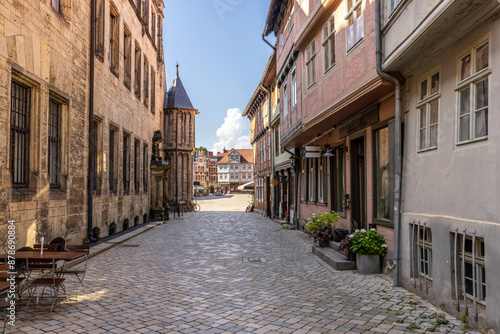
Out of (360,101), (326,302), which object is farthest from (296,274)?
(360,101)

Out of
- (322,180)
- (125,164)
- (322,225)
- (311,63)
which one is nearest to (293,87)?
(311,63)

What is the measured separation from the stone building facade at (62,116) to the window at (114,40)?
0.04 metres

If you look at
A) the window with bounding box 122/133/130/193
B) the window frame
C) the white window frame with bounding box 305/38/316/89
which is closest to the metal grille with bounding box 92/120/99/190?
the window with bounding box 122/133/130/193

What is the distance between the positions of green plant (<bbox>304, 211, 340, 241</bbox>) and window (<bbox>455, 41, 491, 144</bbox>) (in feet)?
18.1

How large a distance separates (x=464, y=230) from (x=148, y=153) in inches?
788

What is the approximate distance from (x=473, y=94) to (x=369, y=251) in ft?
13.0

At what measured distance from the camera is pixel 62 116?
428 inches

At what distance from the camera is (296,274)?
833 cm

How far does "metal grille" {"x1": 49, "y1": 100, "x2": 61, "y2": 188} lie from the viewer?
10.4m

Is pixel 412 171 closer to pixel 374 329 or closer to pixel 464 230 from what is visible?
pixel 464 230

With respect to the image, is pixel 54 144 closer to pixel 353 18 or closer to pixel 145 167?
pixel 353 18

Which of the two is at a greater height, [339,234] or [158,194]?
[158,194]

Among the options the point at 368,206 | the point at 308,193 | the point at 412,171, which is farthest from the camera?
the point at 308,193

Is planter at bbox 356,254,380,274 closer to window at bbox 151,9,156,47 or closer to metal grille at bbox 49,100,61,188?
metal grille at bbox 49,100,61,188
